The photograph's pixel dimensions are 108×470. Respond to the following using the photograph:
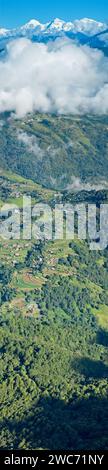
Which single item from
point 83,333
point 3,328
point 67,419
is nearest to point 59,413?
point 67,419

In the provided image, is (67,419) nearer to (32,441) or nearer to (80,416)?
(80,416)

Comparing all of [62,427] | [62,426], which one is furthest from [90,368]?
[62,427]

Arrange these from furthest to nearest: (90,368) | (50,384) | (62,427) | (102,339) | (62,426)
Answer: (102,339), (90,368), (50,384), (62,426), (62,427)

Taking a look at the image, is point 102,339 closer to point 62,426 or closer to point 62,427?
point 62,426

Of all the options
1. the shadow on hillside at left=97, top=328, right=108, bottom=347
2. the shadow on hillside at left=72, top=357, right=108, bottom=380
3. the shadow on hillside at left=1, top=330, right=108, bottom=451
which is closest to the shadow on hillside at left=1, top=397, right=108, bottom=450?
the shadow on hillside at left=1, top=330, right=108, bottom=451

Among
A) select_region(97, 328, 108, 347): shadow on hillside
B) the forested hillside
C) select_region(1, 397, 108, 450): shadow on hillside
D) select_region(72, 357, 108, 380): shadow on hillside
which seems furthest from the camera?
select_region(97, 328, 108, 347): shadow on hillside

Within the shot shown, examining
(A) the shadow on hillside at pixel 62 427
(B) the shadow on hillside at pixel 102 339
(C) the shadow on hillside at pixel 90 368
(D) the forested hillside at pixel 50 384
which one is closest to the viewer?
(A) the shadow on hillside at pixel 62 427

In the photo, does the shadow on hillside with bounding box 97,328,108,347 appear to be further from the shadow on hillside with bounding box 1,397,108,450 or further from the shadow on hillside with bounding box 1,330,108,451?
the shadow on hillside with bounding box 1,397,108,450

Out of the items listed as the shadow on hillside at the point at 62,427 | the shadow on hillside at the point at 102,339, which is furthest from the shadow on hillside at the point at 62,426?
the shadow on hillside at the point at 102,339

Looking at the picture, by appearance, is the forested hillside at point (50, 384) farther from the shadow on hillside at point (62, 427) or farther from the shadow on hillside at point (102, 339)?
the shadow on hillside at point (102, 339)
